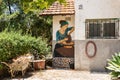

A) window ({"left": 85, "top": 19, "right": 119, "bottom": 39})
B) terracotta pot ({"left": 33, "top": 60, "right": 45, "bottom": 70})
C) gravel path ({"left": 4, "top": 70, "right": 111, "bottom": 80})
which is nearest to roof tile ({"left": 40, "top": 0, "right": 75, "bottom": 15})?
window ({"left": 85, "top": 19, "right": 119, "bottom": 39})

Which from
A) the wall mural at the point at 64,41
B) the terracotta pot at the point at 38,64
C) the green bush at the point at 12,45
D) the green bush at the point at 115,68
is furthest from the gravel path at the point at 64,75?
the wall mural at the point at 64,41

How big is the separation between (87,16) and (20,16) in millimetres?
10146

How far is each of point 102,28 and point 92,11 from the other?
128 cm

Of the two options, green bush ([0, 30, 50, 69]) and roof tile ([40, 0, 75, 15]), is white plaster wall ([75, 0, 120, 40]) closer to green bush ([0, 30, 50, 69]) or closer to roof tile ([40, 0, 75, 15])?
roof tile ([40, 0, 75, 15])

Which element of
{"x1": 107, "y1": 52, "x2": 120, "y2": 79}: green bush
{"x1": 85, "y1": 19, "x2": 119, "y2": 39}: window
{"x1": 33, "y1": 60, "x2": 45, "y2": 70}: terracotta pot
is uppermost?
{"x1": 85, "y1": 19, "x2": 119, "y2": 39}: window

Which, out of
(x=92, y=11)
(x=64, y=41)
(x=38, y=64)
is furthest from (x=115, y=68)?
(x=38, y=64)

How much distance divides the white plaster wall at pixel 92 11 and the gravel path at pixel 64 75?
2561mm

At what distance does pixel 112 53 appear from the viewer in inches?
614

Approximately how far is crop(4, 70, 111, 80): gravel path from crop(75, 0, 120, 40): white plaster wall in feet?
8.40

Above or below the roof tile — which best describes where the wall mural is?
below

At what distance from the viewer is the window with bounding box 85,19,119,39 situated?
15.6 meters

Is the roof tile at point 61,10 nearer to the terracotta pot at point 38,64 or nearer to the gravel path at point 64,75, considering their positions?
the terracotta pot at point 38,64

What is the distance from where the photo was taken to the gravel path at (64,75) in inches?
525

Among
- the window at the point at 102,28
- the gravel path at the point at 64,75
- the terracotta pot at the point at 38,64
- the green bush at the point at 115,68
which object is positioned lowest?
the gravel path at the point at 64,75
